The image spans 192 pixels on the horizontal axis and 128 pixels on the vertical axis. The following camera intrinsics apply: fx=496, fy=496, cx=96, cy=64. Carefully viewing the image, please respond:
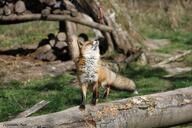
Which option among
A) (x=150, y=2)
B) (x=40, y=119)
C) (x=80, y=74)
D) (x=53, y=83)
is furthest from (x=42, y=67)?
(x=150, y=2)

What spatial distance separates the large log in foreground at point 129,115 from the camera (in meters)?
6.43

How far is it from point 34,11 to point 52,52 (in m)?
1.30

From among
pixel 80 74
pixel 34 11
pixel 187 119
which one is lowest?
pixel 187 119

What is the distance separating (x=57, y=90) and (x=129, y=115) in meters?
3.61

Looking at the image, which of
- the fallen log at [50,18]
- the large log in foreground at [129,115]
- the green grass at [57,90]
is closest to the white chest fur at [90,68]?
the large log in foreground at [129,115]

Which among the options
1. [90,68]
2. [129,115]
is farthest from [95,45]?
[129,115]

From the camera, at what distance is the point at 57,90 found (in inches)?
414

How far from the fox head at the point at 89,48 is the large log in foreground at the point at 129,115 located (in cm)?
74

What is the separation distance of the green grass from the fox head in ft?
6.72

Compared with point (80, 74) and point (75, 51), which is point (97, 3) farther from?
point (80, 74)

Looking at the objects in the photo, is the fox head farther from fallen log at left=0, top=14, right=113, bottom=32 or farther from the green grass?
fallen log at left=0, top=14, right=113, bottom=32

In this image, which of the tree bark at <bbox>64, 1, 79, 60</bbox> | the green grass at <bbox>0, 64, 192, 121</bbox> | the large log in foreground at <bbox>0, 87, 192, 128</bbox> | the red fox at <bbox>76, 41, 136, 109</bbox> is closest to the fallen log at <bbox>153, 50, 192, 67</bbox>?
the green grass at <bbox>0, 64, 192, 121</bbox>

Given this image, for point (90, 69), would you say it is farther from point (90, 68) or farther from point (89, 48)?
point (89, 48)

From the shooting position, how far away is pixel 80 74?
727 centimetres
